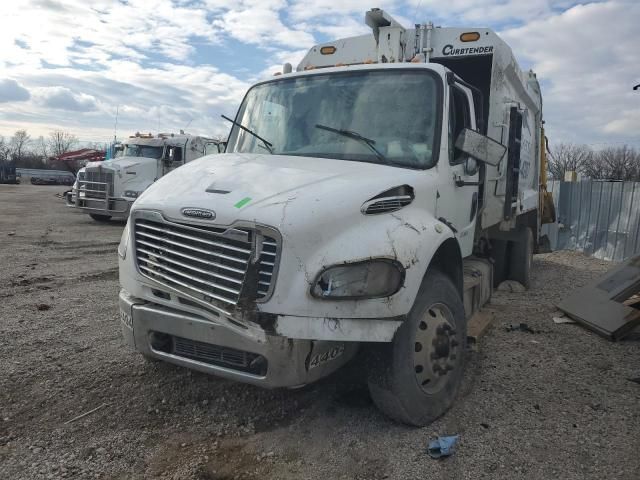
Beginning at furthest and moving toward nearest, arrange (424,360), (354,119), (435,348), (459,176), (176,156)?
(176,156) < (459,176) < (354,119) < (435,348) < (424,360)

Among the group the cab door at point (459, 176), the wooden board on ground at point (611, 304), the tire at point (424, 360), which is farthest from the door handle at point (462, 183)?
the wooden board on ground at point (611, 304)

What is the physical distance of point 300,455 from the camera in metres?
3.09

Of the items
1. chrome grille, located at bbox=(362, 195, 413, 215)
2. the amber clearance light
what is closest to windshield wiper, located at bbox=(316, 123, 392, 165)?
chrome grille, located at bbox=(362, 195, 413, 215)

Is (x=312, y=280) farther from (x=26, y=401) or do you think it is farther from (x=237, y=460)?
(x=26, y=401)

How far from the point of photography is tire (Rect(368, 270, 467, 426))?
10.5 ft

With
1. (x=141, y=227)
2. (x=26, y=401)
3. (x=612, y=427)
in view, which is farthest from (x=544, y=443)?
(x=26, y=401)

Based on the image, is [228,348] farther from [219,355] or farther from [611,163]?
[611,163]

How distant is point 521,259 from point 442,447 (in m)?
5.59

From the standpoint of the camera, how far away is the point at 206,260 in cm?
300

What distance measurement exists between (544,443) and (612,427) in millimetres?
610

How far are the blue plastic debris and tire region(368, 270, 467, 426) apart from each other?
19 centimetres

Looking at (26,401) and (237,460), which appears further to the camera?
(26,401)

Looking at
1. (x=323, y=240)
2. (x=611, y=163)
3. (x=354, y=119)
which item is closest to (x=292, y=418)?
(x=323, y=240)

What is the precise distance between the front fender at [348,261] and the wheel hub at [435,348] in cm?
51
